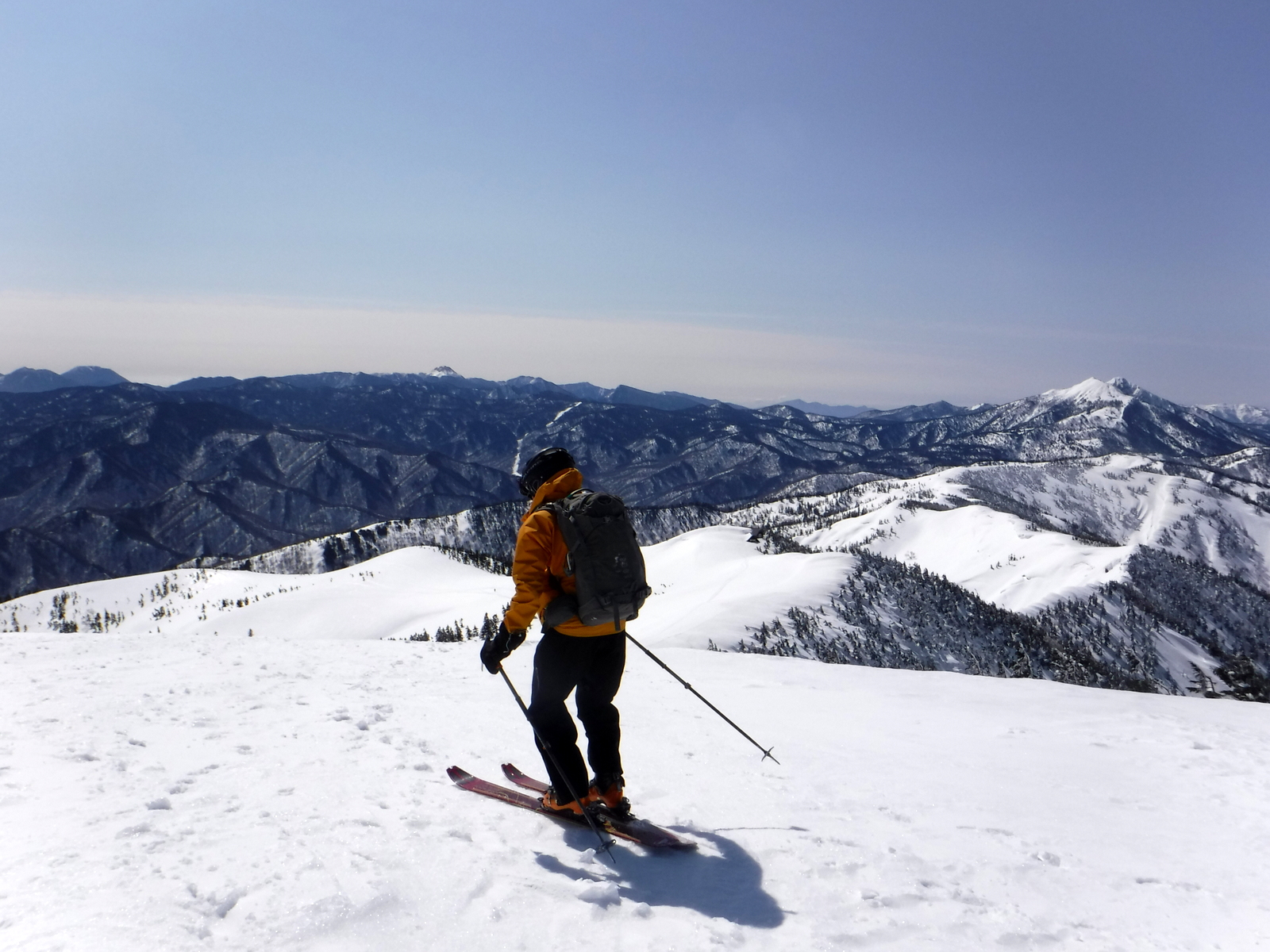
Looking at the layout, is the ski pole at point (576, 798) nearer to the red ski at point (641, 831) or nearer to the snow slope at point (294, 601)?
the red ski at point (641, 831)

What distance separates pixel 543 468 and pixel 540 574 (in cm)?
125

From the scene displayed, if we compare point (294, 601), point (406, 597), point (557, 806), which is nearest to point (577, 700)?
point (557, 806)

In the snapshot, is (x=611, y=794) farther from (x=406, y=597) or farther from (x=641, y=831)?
(x=406, y=597)

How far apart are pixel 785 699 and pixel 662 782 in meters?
6.02

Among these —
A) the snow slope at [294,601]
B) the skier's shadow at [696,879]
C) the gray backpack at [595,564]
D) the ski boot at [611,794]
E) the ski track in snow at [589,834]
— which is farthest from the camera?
the snow slope at [294,601]

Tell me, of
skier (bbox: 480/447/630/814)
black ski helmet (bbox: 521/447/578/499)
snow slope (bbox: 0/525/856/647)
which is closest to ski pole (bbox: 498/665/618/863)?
skier (bbox: 480/447/630/814)

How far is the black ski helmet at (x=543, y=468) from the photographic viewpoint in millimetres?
7098

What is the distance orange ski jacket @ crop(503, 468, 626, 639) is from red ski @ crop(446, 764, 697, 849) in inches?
81.5

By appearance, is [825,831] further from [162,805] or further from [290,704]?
[290,704]

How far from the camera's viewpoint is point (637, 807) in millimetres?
7832

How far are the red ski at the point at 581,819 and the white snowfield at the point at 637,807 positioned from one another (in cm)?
16

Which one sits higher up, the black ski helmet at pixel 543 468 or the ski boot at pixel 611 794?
the black ski helmet at pixel 543 468

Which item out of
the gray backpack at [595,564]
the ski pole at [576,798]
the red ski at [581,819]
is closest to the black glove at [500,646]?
the ski pole at [576,798]

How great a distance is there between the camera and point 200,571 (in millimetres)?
164625
